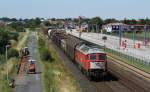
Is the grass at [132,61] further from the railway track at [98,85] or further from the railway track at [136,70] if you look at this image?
the railway track at [98,85]

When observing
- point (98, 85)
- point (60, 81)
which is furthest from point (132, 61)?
point (98, 85)

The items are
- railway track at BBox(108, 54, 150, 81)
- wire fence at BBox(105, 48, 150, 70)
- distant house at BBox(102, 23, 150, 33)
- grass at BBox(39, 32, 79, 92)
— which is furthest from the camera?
distant house at BBox(102, 23, 150, 33)

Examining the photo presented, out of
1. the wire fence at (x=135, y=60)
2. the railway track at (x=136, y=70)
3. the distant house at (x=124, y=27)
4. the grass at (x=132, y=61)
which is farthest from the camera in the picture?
the distant house at (x=124, y=27)

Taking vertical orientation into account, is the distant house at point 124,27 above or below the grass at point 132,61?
above

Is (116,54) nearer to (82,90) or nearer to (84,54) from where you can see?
(84,54)

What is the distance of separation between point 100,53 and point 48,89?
318 inches

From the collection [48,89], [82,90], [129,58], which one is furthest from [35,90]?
[129,58]

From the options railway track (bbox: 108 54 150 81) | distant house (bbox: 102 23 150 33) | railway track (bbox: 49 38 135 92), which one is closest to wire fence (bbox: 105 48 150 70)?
railway track (bbox: 108 54 150 81)

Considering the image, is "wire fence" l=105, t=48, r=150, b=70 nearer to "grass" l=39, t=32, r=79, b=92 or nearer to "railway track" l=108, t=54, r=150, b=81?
"railway track" l=108, t=54, r=150, b=81

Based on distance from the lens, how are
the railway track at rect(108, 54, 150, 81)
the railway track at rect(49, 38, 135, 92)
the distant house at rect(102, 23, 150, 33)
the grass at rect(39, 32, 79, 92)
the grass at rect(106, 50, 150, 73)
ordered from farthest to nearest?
the distant house at rect(102, 23, 150, 33), the grass at rect(106, 50, 150, 73), the railway track at rect(108, 54, 150, 81), the grass at rect(39, 32, 79, 92), the railway track at rect(49, 38, 135, 92)

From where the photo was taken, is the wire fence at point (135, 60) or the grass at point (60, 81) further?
the wire fence at point (135, 60)

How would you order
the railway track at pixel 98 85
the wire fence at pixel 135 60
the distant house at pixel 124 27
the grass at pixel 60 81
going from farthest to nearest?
the distant house at pixel 124 27 < the wire fence at pixel 135 60 < the grass at pixel 60 81 < the railway track at pixel 98 85

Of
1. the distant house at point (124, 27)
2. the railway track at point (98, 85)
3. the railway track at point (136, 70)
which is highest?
the distant house at point (124, 27)

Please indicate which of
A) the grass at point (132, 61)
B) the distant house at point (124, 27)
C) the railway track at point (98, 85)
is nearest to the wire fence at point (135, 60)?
the grass at point (132, 61)
